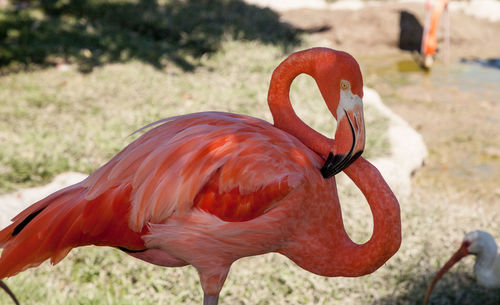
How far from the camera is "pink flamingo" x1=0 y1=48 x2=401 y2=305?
199 cm

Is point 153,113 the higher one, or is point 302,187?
point 302,187

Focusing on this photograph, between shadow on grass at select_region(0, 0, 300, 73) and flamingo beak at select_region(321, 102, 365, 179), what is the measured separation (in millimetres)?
5325

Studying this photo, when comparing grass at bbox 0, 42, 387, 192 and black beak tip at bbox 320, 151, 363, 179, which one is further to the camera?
grass at bbox 0, 42, 387, 192

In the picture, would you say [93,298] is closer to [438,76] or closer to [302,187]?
[302,187]

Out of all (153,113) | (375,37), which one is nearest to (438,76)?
(375,37)

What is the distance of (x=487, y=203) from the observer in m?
4.83

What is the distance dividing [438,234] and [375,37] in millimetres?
7985

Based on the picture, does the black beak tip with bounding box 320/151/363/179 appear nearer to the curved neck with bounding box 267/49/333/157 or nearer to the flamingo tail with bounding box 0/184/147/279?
the curved neck with bounding box 267/49/333/157

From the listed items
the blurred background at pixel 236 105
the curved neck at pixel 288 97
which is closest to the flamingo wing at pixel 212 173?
the curved neck at pixel 288 97

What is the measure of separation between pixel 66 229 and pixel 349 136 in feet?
3.59

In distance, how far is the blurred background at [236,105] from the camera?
3264 mm

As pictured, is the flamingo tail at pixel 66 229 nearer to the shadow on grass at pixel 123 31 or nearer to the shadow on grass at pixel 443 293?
the shadow on grass at pixel 443 293

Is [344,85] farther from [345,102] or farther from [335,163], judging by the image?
[335,163]

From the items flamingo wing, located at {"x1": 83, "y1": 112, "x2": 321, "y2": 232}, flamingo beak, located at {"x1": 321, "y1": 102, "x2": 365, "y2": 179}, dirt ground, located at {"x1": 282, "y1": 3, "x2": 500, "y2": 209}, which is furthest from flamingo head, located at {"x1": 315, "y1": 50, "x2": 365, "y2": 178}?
dirt ground, located at {"x1": 282, "y1": 3, "x2": 500, "y2": 209}
